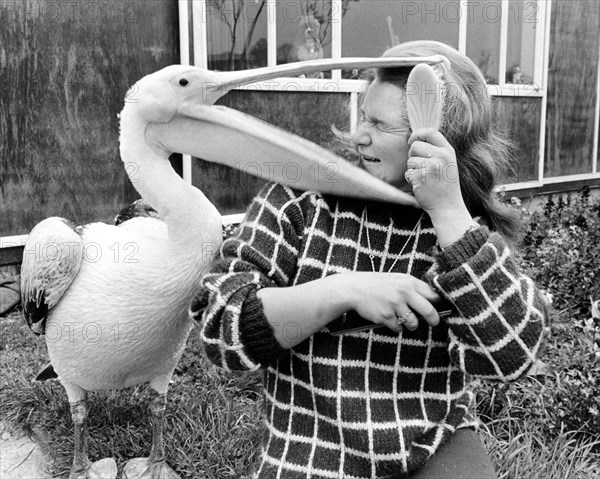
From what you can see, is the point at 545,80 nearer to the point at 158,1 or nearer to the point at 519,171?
the point at 519,171

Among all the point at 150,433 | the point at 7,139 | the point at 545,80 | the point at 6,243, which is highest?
the point at 545,80

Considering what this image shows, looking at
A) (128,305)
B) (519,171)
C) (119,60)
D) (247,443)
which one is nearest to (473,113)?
(128,305)

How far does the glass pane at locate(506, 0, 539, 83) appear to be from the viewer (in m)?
8.16

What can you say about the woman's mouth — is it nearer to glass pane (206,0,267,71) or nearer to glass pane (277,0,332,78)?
glass pane (206,0,267,71)

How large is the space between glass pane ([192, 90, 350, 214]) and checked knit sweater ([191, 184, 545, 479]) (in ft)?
12.6

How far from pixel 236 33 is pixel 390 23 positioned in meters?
1.85

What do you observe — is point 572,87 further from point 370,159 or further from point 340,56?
point 370,159

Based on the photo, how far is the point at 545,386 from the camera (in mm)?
3248

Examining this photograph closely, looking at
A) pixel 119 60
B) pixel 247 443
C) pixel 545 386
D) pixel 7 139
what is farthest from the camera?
pixel 119 60

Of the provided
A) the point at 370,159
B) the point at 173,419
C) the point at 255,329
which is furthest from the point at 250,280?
the point at 173,419

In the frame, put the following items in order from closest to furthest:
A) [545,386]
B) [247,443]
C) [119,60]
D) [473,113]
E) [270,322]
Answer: [270,322] < [473,113] < [247,443] < [545,386] < [119,60]

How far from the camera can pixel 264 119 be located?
577cm

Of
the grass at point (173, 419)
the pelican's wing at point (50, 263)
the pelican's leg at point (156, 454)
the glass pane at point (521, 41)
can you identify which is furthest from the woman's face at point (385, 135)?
the glass pane at point (521, 41)

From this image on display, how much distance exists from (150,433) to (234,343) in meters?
1.59
